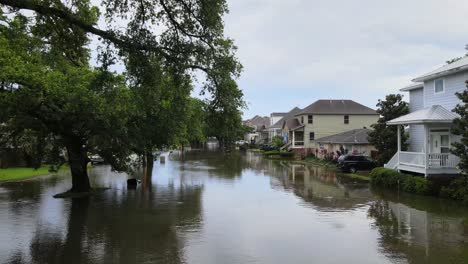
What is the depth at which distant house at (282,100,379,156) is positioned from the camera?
66.6m

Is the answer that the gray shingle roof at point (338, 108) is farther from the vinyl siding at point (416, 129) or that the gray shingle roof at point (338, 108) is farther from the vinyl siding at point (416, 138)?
the vinyl siding at point (416, 138)

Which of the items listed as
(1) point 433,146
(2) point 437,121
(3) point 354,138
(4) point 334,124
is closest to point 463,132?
(2) point 437,121

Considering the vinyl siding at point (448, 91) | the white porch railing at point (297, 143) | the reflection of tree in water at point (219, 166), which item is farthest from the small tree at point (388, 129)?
the white porch railing at point (297, 143)

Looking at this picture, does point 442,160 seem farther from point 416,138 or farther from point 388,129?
point 388,129

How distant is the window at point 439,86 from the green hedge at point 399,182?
18.3ft

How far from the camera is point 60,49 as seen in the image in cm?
1290

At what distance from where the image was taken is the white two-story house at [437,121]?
2558 centimetres

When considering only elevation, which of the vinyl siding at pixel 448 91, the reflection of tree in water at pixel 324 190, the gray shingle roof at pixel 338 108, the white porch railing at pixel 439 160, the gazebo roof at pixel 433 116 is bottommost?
the reflection of tree in water at pixel 324 190

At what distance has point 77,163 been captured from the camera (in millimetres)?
27500

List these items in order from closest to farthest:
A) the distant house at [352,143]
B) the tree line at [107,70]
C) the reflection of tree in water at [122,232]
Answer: the tree line at [107,70] < the reflection of tree in water at [122,232] < the distant house at [352,143]

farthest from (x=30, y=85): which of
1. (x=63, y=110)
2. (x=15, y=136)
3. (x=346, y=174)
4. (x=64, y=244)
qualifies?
(x=346, y=174)

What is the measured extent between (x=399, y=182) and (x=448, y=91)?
246 inches

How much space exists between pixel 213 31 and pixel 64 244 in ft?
29.5

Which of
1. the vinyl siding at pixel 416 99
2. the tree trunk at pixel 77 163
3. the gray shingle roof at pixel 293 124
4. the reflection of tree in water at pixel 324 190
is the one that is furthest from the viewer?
the gray shingle roof at pixel 293 124
